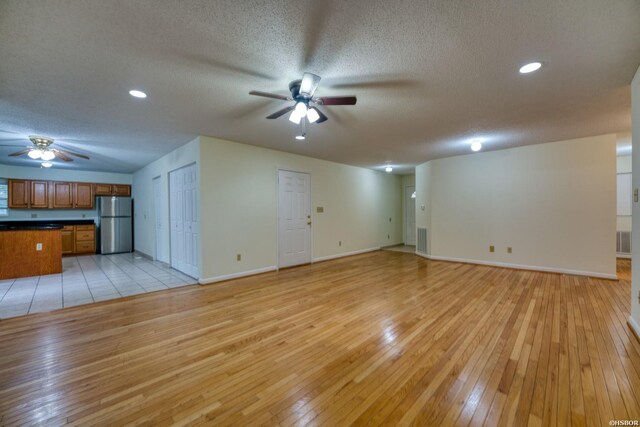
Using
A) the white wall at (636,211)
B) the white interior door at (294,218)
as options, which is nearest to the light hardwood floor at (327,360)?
the white wall at (636,211)

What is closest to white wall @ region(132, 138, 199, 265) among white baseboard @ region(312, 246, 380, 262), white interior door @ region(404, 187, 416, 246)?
white baseboard @ region(312, 246, 380, 262)

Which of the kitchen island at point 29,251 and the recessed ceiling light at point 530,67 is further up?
the recessed ceiling light at point 530,67

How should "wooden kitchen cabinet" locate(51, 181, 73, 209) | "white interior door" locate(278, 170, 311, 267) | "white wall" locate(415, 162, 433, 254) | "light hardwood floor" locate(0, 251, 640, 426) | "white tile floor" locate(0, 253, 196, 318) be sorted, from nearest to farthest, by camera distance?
"light hardwood floor" locate(0, 251, 640, 426)
"white tile floor" locate(0, 253, 196, 318)
"white interior door" locate(278, 170, 311, 267)
"white wall" locate(415, 162, 433, 254)
"wooden kitchen cabinet" locate(51, 181, 73, 209)

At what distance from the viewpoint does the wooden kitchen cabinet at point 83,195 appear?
740 centimetres

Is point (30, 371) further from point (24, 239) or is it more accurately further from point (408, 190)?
point (408, 190)

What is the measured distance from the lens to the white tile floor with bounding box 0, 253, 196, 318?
340cm

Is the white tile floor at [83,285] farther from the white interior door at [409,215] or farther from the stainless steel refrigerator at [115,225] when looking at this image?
the white interior door at [409,215]

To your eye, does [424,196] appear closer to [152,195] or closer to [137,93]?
[137,93]

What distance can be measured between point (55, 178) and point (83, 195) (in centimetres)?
75

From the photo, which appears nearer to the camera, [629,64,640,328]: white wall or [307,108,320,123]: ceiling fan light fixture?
[629,64,640,328]: white wall

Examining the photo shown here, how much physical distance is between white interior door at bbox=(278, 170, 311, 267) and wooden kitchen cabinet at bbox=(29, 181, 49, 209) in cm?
690

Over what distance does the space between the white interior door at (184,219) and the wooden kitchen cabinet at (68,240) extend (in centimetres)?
423

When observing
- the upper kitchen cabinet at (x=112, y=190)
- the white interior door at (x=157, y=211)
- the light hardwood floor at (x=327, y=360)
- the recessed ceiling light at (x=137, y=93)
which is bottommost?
the light hardwood floor at (x=327, y=360)

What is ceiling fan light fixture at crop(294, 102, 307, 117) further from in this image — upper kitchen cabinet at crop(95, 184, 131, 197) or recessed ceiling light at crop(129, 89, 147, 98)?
upper kitchen cabinet at crop(95, 184, 131, 197)
